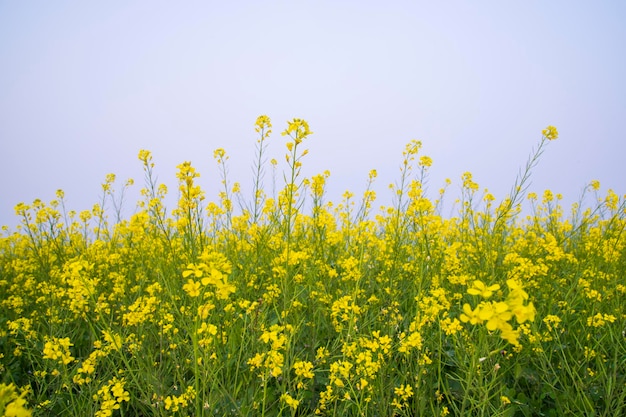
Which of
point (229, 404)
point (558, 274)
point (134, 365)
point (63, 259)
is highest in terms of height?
point (63, 259)

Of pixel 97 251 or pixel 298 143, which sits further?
pixel 97 251

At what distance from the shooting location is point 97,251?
4254 mm

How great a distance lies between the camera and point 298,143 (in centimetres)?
236

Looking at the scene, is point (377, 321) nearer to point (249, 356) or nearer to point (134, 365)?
point (249, 356)

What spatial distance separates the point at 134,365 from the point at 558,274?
378cm

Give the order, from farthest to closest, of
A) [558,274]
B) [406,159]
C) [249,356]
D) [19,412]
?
[558,274] < [406,159] < [249,356] < [19,412]

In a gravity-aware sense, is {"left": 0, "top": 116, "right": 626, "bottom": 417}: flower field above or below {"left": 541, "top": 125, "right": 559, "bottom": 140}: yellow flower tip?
below

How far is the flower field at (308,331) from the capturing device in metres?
2.03

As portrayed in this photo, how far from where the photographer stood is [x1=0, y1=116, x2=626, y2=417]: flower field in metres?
2.03

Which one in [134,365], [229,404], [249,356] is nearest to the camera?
[229,404]

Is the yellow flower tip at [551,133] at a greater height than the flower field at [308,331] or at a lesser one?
greater

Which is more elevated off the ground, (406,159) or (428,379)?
(406,159)

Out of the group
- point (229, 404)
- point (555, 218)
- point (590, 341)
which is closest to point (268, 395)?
point (229, 404)

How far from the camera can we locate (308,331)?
3.10m
